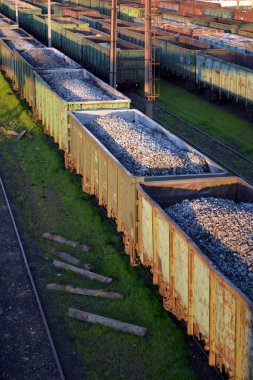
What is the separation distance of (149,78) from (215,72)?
9.01m

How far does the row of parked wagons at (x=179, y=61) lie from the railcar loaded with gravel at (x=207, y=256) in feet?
58.6

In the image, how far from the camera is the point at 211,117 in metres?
32.7

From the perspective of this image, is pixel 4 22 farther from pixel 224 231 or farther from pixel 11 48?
pixel 224 231

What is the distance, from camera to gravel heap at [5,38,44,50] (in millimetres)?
40188

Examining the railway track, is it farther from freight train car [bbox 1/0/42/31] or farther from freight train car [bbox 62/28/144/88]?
freight train car [bbox 1/0/42/31]

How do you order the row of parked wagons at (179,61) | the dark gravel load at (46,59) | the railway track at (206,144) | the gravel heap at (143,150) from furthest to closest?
the dark gravel load at (46,59), the row of parked wagons at (179,61), the railway track at (206,144), the gravel heap at (143,150)

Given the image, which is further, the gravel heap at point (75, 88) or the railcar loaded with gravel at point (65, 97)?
the gravel heap at point (75, 88)

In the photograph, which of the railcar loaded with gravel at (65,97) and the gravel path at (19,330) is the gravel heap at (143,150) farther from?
the gravel path at (19,330)

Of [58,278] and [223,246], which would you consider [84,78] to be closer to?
[58,278]

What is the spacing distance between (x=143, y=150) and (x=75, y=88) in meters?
10.1

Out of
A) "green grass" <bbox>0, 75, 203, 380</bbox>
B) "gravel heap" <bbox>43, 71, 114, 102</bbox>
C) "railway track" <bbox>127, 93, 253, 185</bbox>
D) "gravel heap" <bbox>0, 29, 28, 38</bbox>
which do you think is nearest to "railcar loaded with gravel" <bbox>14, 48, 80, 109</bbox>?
"gravel heap" <bbox>43, 71, 114, 102</bbox>

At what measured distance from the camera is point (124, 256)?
658 inches

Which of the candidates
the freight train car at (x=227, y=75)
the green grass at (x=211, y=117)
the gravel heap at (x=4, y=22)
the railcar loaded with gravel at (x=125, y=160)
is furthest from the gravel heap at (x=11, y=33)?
the railcar loaded with gravel at (x=125, y=160)

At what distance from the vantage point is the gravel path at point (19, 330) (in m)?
12.1
